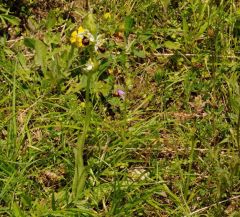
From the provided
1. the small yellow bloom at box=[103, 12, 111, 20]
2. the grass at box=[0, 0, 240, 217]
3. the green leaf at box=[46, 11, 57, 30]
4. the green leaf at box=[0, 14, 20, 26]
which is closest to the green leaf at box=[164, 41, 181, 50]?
the grass at box=[0, 0, 240, 217]

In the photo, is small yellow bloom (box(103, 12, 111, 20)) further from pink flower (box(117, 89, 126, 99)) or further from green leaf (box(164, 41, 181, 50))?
pink flower (box(117, 89, 126, 99))

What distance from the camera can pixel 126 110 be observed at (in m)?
2.21

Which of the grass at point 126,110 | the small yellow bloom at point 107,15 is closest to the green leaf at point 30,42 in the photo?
the grass at point 126,110

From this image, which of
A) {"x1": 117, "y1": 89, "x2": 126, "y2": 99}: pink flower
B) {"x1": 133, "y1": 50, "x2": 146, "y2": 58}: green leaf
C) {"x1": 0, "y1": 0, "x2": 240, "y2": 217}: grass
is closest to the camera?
{"x1": 0, "y1": 0, "x2": 240, "y2": 217}: grass

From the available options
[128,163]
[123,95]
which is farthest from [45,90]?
[128,163]

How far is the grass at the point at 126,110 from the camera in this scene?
1.92 metres

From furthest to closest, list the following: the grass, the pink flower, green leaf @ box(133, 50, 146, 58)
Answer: green leaf @ box(133, 50, 146, 58)
the pink flower
the grass

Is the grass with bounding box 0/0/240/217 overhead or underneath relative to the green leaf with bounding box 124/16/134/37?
underneath

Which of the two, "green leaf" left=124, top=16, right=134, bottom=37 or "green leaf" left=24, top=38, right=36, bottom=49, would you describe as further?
"green leaf" left=124, top=16, right=134, bottom=37

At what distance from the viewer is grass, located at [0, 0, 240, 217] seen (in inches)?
75.8

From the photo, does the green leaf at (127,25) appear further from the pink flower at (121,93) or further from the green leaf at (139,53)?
the pink flower at (121,93)

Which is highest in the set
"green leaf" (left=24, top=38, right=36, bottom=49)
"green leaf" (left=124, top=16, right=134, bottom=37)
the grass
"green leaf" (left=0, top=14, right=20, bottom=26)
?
"green leaf" (left=124, top=16, right=134, bottom=37)

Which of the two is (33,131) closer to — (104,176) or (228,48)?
(104,176)

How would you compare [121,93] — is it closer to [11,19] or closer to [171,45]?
[171,45]
